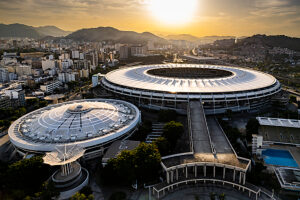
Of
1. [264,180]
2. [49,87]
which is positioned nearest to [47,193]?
[264,180]

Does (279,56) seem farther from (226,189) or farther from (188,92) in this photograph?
(226,189)

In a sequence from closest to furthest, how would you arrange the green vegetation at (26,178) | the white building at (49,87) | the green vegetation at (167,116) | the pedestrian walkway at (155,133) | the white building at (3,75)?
1. the green vegetation at (26,178)
2. the pedestrian walkway at (155,133)
3. the green vegetation at (167,116)
4. the white building at (49,87)
5. the white building at (3,75)

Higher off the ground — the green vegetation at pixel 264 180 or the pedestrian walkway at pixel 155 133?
the pedestrian walkway at pixel 155 133

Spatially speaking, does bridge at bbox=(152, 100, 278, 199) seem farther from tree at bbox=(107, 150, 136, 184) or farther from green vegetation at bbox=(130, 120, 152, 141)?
green vegetation at bbox=(130, 120, 152, 141)

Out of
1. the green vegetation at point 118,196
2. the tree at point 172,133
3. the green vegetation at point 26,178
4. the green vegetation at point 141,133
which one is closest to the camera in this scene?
the green vegetation at point 26,178

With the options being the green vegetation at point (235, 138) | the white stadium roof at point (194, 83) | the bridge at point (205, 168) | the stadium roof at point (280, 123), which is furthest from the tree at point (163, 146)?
the stadium roof at point (280, 123)

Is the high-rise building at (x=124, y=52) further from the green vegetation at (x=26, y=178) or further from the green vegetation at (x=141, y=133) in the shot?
the green vegetation at (x=26, y=178)

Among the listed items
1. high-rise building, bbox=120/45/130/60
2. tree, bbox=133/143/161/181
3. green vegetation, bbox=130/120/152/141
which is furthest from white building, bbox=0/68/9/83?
high-rise building, bbox=120/45/130/60
